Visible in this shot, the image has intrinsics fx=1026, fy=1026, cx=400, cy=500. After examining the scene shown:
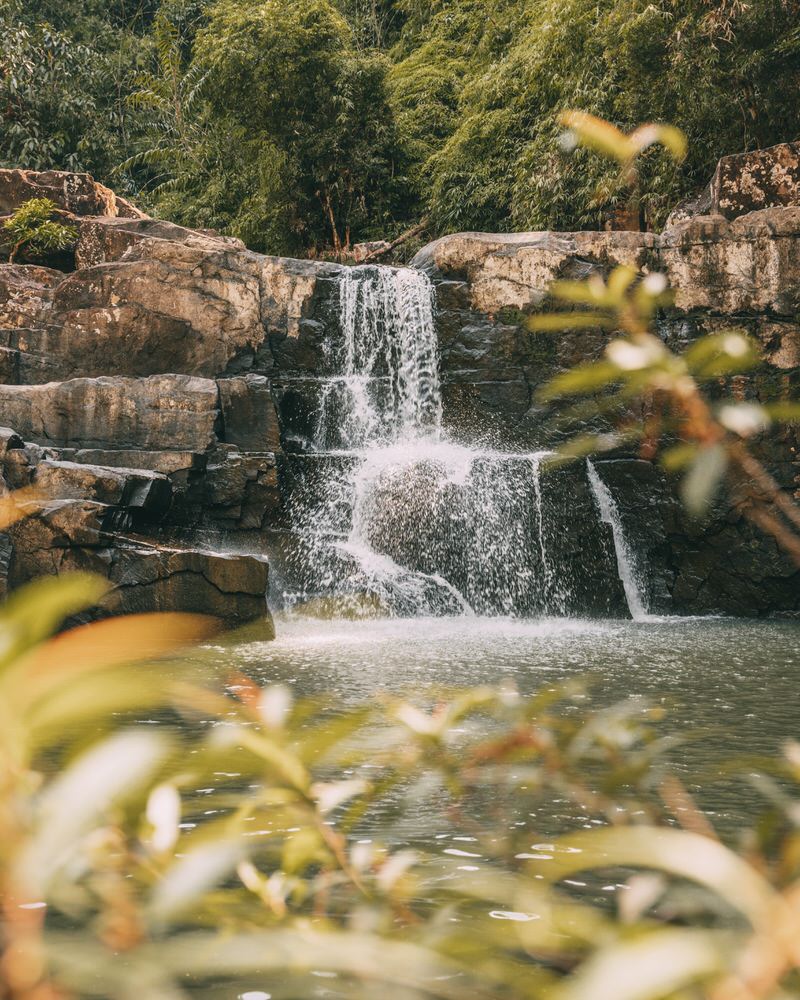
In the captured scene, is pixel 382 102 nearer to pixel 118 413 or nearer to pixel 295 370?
pixel 295 370

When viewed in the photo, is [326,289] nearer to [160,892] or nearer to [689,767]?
[689,767]

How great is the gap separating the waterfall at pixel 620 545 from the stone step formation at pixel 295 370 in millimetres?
126

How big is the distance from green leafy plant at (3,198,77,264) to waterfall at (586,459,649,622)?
9563mm

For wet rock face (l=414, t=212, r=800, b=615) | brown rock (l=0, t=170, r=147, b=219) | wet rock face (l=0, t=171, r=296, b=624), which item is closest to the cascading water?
wet rock face (l=0, t=171, r=296, b=624)

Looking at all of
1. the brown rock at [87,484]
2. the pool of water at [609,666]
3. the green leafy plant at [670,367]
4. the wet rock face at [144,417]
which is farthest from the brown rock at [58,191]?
the green leafy plant at [670,367]

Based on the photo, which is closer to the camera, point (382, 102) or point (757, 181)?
point (757, 181)

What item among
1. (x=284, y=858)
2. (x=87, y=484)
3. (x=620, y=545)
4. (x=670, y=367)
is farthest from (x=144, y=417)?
(x=670, y=367)

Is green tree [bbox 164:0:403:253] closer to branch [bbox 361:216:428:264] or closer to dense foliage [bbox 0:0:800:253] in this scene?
dense foliage [bbox 0:0:800:253]

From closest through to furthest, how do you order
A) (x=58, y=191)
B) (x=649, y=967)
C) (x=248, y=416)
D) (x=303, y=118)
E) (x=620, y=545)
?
1. (x=649, y=967)
2. (x=248, y=416)
3. (x=620, y=545)
4. (x=58, y=191)
5. (x=303, y=118)

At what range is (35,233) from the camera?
1689cm

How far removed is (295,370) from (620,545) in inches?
219

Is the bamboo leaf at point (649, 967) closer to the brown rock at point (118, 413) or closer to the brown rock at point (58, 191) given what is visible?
the brown rock at point (118, 413)

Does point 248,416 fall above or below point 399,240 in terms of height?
below

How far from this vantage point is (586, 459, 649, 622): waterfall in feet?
46.7
